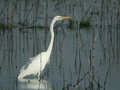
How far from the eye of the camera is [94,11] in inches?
538

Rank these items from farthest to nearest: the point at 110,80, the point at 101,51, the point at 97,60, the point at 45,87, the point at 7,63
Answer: the point at 101,51 < the point at 97,60 < the point at 7,63 < the point at 110,80 < the point at 45,87

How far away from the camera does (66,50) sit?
373 inches

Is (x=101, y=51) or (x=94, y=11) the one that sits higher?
(x=94, y=11)

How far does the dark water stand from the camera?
6.87 m

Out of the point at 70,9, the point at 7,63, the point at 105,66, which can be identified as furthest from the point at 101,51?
the point at 70,9

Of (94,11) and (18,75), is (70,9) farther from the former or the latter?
(18,75)

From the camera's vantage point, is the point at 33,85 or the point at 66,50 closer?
the point at 33,85

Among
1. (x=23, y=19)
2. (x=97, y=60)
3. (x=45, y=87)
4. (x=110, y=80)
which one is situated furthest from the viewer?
(x=23, y=19)

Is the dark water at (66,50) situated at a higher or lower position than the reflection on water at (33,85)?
higher

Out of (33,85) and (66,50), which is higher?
(66,50)

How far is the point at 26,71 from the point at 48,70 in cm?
66

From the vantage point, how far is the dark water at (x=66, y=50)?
687 cm

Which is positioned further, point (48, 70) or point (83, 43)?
point (83, 43)

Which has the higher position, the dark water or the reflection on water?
the dark water
